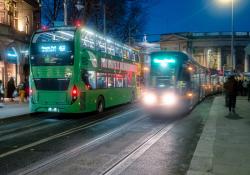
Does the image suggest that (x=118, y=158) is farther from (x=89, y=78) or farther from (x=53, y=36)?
(x=53, y=36)

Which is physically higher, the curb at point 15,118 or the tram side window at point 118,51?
the tram side window at point 118,51

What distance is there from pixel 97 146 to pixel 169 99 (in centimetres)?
1016

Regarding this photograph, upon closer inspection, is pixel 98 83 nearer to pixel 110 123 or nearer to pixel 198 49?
pixel 110 123

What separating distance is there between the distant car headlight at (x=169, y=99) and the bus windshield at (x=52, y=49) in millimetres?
5377

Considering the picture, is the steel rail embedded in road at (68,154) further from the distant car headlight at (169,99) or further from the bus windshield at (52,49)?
the distant car headlight at (169,99)

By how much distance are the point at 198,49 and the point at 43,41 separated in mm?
96391

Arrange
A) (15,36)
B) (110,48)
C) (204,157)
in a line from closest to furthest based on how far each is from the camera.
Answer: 1. (204,157)
2. (110,48)
3. (15,36)

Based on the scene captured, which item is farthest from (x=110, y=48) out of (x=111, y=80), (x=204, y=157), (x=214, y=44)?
(x=214, y=44)

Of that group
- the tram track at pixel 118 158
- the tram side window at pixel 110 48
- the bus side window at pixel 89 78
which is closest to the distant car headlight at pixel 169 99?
the bus side window at pixel 89 78

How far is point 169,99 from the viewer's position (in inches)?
848

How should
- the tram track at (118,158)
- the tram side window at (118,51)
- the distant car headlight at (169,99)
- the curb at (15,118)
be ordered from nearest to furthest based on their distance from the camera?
the tram track at (118,158), the curb at (15,118), the distant car headlight at (169,99), the tram side window at (118,51)

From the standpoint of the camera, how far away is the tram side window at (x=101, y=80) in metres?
21.5

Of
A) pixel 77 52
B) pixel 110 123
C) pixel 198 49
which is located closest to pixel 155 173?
pixel 110 123

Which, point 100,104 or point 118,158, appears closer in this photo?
point 118,158
